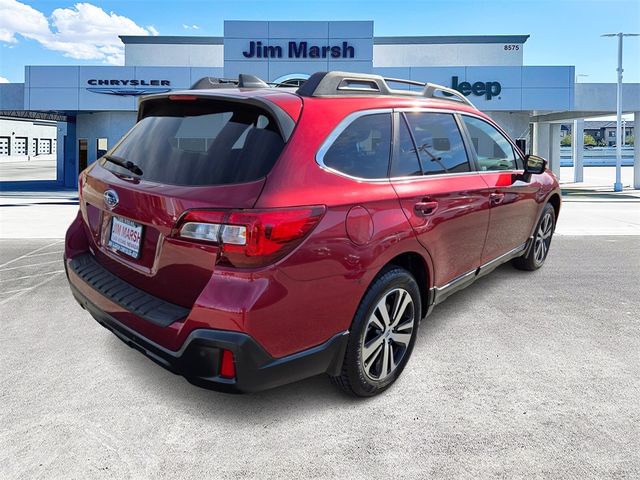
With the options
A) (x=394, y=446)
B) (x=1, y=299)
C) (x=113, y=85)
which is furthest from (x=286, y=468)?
(x=113, y=85)

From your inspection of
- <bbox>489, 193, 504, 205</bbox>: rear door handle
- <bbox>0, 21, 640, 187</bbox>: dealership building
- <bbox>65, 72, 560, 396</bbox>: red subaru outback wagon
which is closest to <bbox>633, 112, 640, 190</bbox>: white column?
<bbox>0, 21, 640, 187</bbox>: dealership building

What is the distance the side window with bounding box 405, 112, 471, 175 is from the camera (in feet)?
11.5

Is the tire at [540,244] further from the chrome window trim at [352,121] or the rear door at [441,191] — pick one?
the chrome window trim at [352,121]

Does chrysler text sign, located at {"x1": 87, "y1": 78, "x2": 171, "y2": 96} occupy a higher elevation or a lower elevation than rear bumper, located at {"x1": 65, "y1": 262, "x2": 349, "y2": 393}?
higher

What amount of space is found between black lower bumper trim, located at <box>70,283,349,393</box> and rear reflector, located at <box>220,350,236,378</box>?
18mm

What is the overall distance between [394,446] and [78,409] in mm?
1731

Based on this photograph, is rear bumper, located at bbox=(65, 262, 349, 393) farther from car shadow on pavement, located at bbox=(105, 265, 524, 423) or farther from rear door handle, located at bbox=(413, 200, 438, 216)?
rear door handle, located at bbox=(413, 200, 438, 216)

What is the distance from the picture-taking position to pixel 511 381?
3314 millimetres

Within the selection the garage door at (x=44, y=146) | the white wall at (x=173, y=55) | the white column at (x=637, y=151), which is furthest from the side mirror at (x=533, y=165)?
the garage door at (x=44, y=146)

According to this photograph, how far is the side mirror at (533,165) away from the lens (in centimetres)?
504

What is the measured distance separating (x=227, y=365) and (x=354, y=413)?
880mm

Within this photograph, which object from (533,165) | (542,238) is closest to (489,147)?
(533,165)

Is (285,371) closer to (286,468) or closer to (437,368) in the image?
(286,468)

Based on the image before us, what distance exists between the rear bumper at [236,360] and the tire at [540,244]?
13.0 feet
